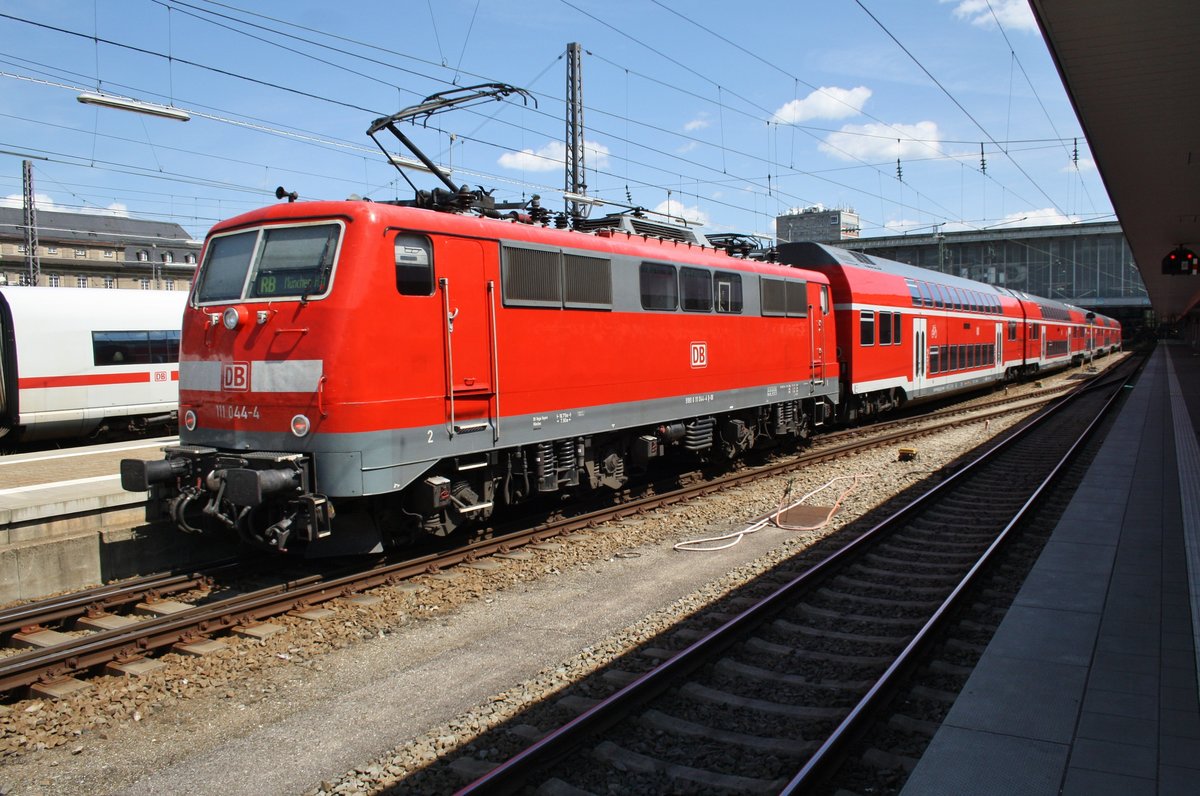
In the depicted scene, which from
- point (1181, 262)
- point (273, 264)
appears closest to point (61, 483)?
point (273, 264)

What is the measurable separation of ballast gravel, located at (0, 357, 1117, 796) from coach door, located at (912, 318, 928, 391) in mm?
14632

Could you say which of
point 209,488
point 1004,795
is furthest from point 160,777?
point 1004,795

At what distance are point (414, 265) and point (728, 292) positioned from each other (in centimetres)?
640

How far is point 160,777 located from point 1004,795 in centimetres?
469

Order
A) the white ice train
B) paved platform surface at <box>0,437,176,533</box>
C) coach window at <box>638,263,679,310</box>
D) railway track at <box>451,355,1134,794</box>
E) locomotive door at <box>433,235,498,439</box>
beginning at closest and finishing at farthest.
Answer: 1. railway track at <box>451,355,1134,794</box>
2. locomotive door at <box>433,235,498,439</box>
3. paved platform surface at <box>0,437,176,533</box>
4. coach window at <box>638,263,679,310</box>
5. the white ice train

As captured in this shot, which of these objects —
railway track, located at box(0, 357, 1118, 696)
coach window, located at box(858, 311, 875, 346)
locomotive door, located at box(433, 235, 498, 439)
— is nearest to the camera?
railway track, located at box(0, 357, 1118, 696)

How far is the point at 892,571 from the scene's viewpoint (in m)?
8.50

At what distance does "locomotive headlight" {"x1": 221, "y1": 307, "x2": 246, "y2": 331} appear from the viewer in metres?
7.79

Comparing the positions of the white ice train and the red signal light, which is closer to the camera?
the white ice train

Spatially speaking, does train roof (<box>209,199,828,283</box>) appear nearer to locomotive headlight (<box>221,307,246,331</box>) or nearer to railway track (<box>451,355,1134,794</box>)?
locomotive headlight (<box>221,307,246,331</box>)

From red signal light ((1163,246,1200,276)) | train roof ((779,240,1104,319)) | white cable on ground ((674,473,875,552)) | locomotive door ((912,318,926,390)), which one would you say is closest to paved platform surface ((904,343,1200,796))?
white cable on ground ((674,473,875,552))

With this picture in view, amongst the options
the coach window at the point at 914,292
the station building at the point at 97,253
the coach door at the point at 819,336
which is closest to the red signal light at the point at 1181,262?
the coach window at the point at 914,292

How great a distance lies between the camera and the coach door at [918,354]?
73.3 feet

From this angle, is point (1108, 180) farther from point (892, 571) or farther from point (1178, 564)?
point (892, 571)
